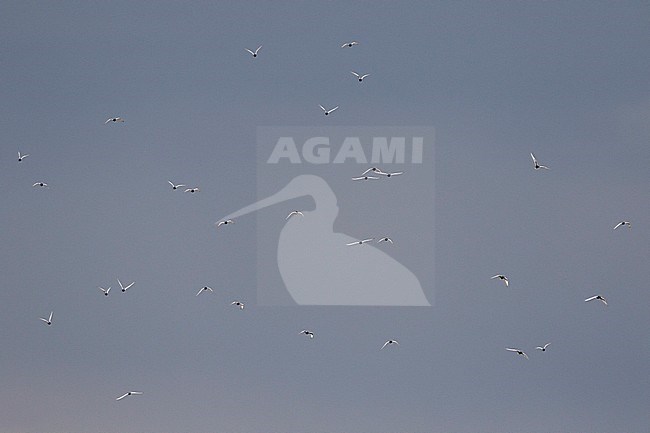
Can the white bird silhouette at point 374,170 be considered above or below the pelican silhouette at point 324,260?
above

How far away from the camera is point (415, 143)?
30.4 m

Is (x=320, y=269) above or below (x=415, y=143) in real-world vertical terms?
below

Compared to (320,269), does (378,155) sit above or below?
above

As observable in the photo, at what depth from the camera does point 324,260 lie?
3081 centimetres

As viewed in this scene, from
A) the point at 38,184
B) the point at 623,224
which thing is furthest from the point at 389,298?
the point at 38,184

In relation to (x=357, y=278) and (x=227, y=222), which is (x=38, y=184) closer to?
(x=227, y=222)

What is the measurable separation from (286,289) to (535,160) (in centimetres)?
650

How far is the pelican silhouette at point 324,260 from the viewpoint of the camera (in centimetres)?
3056

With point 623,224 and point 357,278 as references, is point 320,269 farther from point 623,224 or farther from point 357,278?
point 623,224

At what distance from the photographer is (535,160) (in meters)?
30.4

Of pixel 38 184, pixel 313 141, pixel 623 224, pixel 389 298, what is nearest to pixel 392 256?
pixel 389 298

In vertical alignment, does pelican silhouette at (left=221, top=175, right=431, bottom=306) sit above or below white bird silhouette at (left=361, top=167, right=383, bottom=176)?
below

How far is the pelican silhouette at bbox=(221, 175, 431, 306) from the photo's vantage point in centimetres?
3056

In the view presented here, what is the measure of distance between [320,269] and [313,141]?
119 inches
